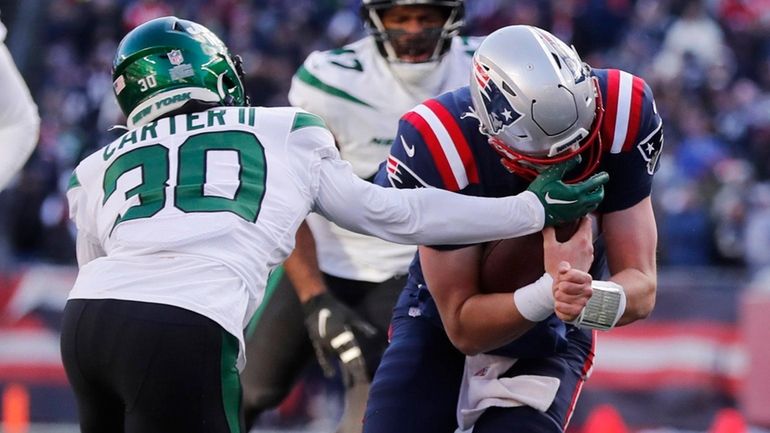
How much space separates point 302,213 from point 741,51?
981 cm

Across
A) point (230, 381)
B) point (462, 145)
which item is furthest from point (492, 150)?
point (230, 381)

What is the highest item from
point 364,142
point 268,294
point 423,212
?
point 423,212

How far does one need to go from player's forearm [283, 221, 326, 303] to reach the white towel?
120 centimetres

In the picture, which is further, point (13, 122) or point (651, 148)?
point (13, 122)

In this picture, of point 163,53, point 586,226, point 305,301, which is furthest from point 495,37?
point 305,301

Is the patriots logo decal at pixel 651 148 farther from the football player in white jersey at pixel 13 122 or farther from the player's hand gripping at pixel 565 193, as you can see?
the football player in white jersey at pixel 13 122

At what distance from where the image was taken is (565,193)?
11.1 ft

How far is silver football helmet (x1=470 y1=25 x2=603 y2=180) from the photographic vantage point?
3.37m

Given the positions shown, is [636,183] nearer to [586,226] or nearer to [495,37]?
[586,226]

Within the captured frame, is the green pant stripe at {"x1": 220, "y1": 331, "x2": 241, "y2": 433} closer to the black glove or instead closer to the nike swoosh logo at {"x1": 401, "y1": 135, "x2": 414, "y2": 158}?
the nike swoosh logo at {"x1": 401, "y1": 135, "x2": 414, "y2": 158}

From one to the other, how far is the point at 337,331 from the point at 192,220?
5.10ft

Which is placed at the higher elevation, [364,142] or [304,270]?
[364,142]

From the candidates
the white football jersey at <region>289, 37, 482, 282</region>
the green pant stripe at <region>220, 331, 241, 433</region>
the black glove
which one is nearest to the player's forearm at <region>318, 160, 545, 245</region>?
the green pant stripe at <region>220, 331, 241, 433</region>

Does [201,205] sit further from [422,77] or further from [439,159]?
[422,77]
